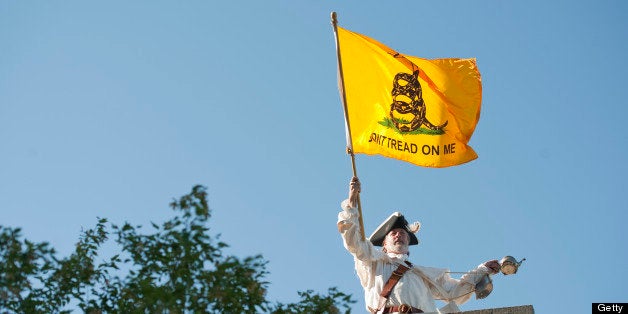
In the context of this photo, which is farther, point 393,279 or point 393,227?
point 393,227

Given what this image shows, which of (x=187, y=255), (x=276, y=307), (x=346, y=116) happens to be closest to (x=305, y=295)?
(x=276, y=307)

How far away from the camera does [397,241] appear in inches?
696

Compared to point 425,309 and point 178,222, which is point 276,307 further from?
point 425,309

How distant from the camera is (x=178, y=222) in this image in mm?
13438

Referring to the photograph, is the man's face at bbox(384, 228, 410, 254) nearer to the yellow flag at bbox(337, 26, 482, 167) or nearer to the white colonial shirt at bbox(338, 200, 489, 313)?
the white colonial shirt at bbox(338, 200, 489, 313)

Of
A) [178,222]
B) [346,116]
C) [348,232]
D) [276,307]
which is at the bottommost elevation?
[276,307]

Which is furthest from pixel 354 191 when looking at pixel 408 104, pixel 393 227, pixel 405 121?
pixel 408 104

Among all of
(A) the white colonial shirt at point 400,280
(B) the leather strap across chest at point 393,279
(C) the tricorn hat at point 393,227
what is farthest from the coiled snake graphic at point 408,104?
(B) the leather strap across chest at point 393,279

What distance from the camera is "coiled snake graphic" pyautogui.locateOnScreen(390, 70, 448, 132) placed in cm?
1864

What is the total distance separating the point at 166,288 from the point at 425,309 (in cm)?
483

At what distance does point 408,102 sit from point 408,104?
0.11 ft

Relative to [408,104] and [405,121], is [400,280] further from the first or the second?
[408,104]

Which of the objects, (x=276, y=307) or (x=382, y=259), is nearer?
(x=276, y=307)

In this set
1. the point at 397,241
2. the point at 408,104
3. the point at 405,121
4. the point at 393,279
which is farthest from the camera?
the point at 408,104
